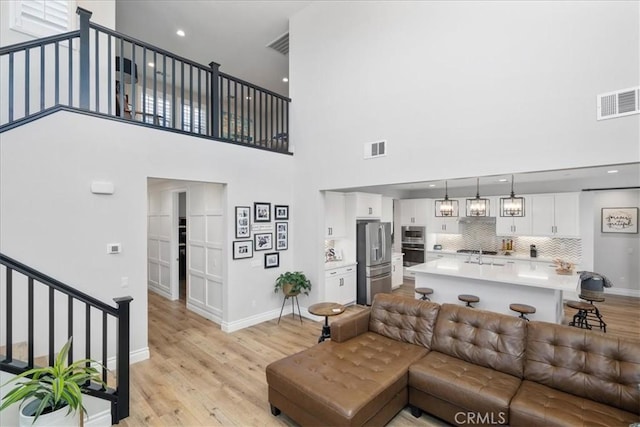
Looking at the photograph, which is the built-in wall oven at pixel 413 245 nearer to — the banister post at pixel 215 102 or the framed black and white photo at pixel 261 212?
the framed black and white photo at pixel 261 212

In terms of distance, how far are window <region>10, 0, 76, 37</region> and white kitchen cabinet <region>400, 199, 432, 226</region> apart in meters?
7.81

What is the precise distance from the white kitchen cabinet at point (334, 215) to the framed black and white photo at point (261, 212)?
3.46ft

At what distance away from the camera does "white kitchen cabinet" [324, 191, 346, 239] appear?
567 centimetres

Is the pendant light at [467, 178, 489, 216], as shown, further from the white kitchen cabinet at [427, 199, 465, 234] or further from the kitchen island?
the kitchen island

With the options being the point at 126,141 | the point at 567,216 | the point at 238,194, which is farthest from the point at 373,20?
the point at 567,216

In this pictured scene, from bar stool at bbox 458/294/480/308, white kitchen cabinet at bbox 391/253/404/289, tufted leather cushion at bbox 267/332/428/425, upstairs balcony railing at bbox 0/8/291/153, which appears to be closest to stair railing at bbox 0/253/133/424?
tufted leather cushion at bbox 267/332/428/425

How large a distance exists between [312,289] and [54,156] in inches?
158

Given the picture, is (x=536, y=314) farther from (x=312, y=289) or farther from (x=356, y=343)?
(x=312, y=289)

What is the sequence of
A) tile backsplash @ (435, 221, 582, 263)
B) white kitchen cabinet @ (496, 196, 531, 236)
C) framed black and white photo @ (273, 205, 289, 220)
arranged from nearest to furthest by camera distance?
framed black and white photo @ (273, 205, 289, 220), tile backsplash @ (435, 221, 582, 263), white kitchen cabinet @ (496, 196, 531, 236)

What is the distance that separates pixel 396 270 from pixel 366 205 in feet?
7.45

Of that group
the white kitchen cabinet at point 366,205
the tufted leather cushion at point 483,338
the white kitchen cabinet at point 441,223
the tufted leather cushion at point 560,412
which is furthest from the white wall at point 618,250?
the tufted leather cushion at point 560,412

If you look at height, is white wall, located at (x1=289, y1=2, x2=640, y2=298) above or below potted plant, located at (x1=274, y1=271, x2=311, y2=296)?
above

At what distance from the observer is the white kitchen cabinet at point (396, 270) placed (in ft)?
24.2

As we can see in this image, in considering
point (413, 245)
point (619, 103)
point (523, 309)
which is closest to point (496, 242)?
point (413, 245)
